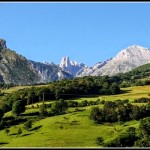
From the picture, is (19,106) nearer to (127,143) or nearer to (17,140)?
(17,140)

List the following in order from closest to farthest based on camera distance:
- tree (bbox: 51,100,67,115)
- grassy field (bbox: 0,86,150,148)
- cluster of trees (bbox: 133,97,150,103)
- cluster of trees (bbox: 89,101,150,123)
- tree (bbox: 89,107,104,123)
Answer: grassy field (bbox: 0,86,150,148), tree (bbox: 89,107,104,123), cluster of trees (bbox: 89,101,150,123), tree (bbox: 51,100,67,115), cluster of trees (bbox: 133,97,150,103)

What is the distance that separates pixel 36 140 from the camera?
127 metres

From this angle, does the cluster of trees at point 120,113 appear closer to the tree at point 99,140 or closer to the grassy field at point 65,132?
the grassy field at point 65,132

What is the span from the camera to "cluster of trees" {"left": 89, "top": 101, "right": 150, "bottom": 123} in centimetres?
14384

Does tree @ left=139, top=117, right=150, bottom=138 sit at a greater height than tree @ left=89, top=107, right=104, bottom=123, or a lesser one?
lesser

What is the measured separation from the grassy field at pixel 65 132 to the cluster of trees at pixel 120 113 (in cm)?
269

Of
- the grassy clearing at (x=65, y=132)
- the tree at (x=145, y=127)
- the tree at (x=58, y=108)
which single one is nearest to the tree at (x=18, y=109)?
the tree at (x=58, y=108)

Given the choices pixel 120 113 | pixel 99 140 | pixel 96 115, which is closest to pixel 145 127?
pixel 99 140

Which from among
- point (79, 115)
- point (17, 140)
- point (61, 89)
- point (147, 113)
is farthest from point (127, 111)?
point (61, 89)

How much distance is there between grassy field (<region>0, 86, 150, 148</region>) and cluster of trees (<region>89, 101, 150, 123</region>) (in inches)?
106

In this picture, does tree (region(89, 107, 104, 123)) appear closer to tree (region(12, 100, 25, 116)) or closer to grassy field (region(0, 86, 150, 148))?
grassy field (region(0, 86, 150, 148))

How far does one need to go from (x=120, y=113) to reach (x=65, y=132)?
74.6 feet

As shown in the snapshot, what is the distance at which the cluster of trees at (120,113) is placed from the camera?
14384 cm

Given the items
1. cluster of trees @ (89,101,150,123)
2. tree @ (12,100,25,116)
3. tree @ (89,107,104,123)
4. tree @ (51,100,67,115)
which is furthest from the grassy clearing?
tree @ (12,100,25,116)
